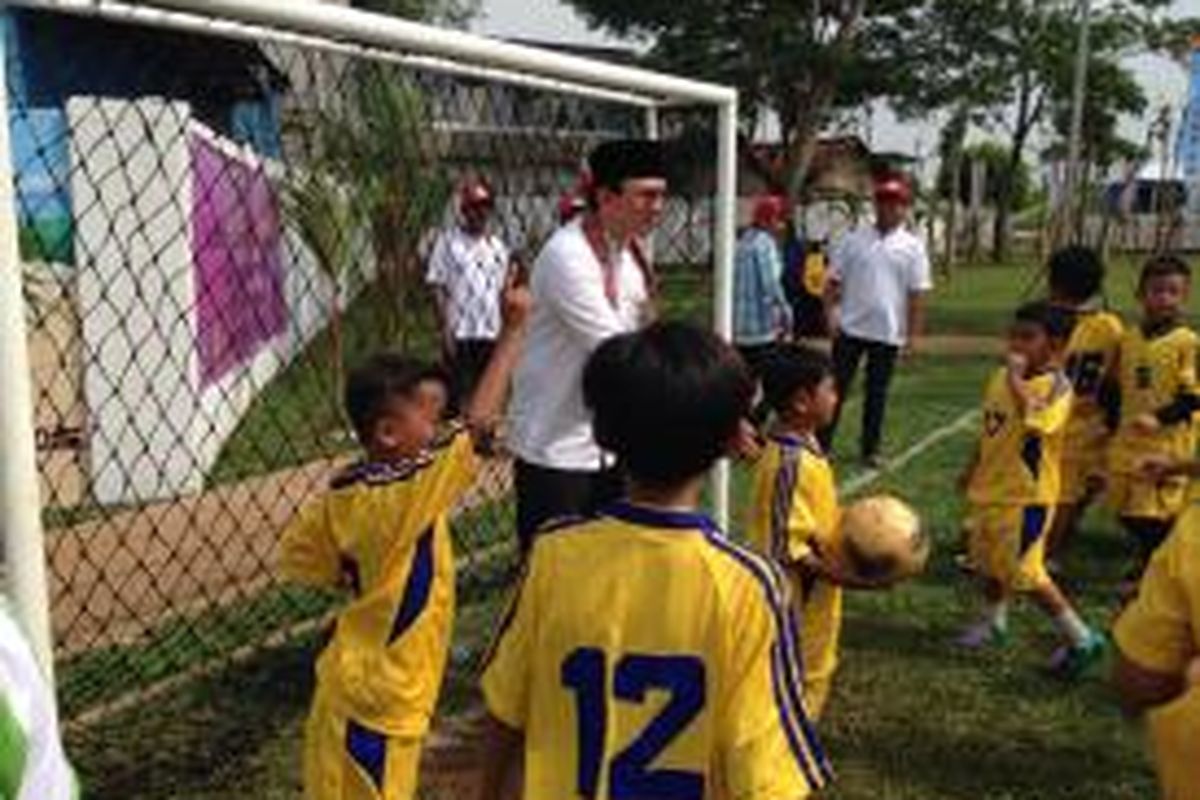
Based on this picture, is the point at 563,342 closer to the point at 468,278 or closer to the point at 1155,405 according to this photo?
the point at 1155,405

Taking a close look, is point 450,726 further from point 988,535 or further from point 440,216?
point 440,216

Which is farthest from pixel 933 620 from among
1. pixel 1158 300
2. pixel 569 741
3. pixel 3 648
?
pixel 3 648

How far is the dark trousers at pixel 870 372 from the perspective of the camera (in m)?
10.2

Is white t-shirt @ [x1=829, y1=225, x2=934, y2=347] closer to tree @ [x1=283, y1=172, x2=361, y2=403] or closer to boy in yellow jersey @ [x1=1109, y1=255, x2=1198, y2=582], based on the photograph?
boy in yellow jersey @ [x1=1109, y1=255, x2=1198, y2=582]

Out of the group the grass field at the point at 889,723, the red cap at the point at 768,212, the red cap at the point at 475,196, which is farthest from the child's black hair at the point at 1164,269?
the red cap at the point at 475,196

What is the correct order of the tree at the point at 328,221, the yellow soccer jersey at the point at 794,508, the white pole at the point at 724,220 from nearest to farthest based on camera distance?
the yellow soccer jersey at the point at 794,508 → the white pole at the point at 724,220 → the tree at the point at 328,221

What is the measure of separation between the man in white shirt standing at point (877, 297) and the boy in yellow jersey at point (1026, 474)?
164 inches

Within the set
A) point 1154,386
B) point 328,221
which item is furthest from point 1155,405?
point 328,221

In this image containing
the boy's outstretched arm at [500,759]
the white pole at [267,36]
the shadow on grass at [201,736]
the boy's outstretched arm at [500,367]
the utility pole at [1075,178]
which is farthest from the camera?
the utility pole at [1075,178]

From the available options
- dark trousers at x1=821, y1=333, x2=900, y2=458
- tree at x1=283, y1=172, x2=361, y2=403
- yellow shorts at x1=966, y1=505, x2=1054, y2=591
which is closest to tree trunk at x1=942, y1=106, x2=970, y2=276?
tree at x1=283, y1=172, x2=361, y2=403

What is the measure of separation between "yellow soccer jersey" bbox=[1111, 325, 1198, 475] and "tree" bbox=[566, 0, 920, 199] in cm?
2365

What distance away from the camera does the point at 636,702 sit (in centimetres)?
257

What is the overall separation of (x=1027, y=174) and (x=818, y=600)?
6603 centimetres

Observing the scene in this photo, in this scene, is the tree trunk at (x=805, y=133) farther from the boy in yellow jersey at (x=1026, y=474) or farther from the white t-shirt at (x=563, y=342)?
the white t-shirt at (x=563, y=342)
